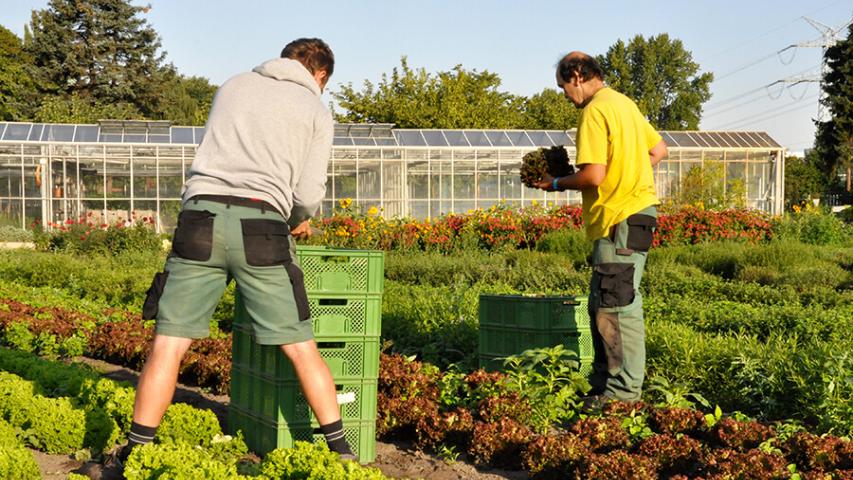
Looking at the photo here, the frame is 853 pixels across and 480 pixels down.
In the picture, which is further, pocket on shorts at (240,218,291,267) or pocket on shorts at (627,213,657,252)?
pocket on shorts at (627,213,657,252)

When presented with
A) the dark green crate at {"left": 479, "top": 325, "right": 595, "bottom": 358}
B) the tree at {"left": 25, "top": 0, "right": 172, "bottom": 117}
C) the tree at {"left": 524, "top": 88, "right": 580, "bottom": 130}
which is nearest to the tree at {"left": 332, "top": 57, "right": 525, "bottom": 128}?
the tree at {"left": 524, "top": 88, "right": 580, "bottom": 130}

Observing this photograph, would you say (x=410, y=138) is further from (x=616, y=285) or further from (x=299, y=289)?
(x=299, y=289)

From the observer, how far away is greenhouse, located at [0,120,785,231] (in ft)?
77.0

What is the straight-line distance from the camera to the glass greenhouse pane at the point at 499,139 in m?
25.8

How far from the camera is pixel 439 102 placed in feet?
111

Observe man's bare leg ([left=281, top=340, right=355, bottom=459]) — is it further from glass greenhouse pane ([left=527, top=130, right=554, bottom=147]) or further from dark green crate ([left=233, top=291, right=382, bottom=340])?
glass greenhouse pane ([left=527, top=130, right=554, bottom=147])

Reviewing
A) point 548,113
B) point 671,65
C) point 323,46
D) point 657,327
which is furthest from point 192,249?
point 671,65

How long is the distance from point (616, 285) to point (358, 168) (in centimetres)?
2150

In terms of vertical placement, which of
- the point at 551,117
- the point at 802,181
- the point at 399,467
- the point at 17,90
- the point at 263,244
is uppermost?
the point at 17,90

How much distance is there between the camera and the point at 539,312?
16.9ft

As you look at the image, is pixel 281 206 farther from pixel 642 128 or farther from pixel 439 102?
pixel 439 102

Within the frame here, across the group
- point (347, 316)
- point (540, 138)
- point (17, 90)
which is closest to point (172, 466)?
point (347, 316)

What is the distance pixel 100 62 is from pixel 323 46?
39647 mm

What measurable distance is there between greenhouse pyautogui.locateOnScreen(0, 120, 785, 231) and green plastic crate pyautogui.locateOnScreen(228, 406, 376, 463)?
18.2m
